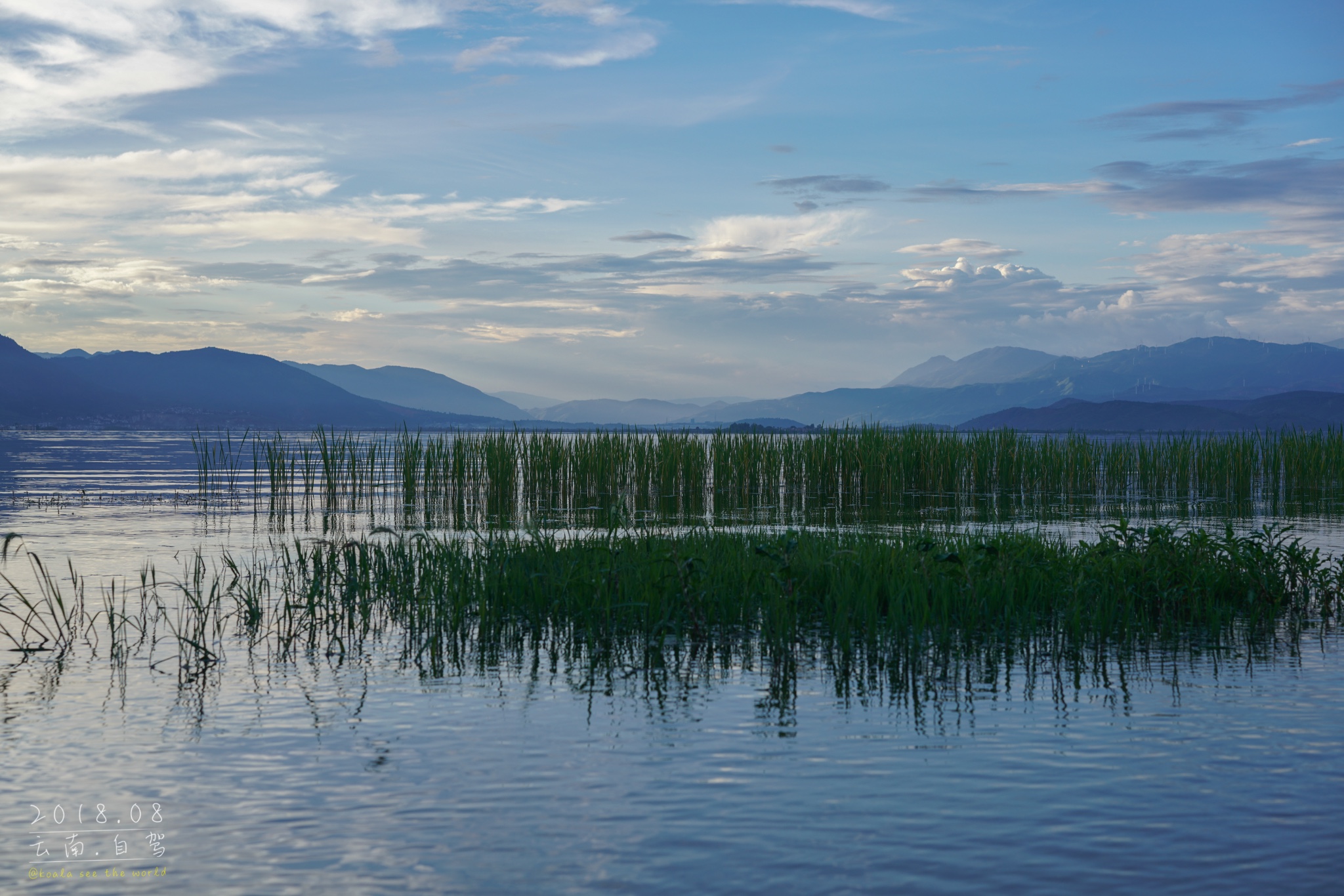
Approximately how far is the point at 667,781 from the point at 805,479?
83.5 ft

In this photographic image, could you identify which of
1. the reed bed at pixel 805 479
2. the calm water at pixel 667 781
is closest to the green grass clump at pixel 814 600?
the calm water at pixel 667 781

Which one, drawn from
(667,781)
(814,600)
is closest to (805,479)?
(814,600)

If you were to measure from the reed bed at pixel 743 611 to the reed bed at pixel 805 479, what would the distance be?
377 inches

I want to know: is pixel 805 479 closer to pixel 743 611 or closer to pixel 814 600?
pixel 814 600

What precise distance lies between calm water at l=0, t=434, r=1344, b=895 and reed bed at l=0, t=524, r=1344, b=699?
0.54 meters

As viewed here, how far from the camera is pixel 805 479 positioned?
31.3m

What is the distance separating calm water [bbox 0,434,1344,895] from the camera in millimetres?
5164

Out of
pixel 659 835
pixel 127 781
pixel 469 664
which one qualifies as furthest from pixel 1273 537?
pixel 127 781

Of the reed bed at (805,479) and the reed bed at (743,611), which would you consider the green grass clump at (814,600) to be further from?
the reed bed at (805,479)

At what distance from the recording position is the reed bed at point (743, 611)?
947cm

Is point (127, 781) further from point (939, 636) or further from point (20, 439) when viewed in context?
point (20, 439)

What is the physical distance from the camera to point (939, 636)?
31.1 feet

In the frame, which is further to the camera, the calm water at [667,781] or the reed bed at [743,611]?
the reed bed at [743,611]

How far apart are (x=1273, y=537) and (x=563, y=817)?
59.6 ft
